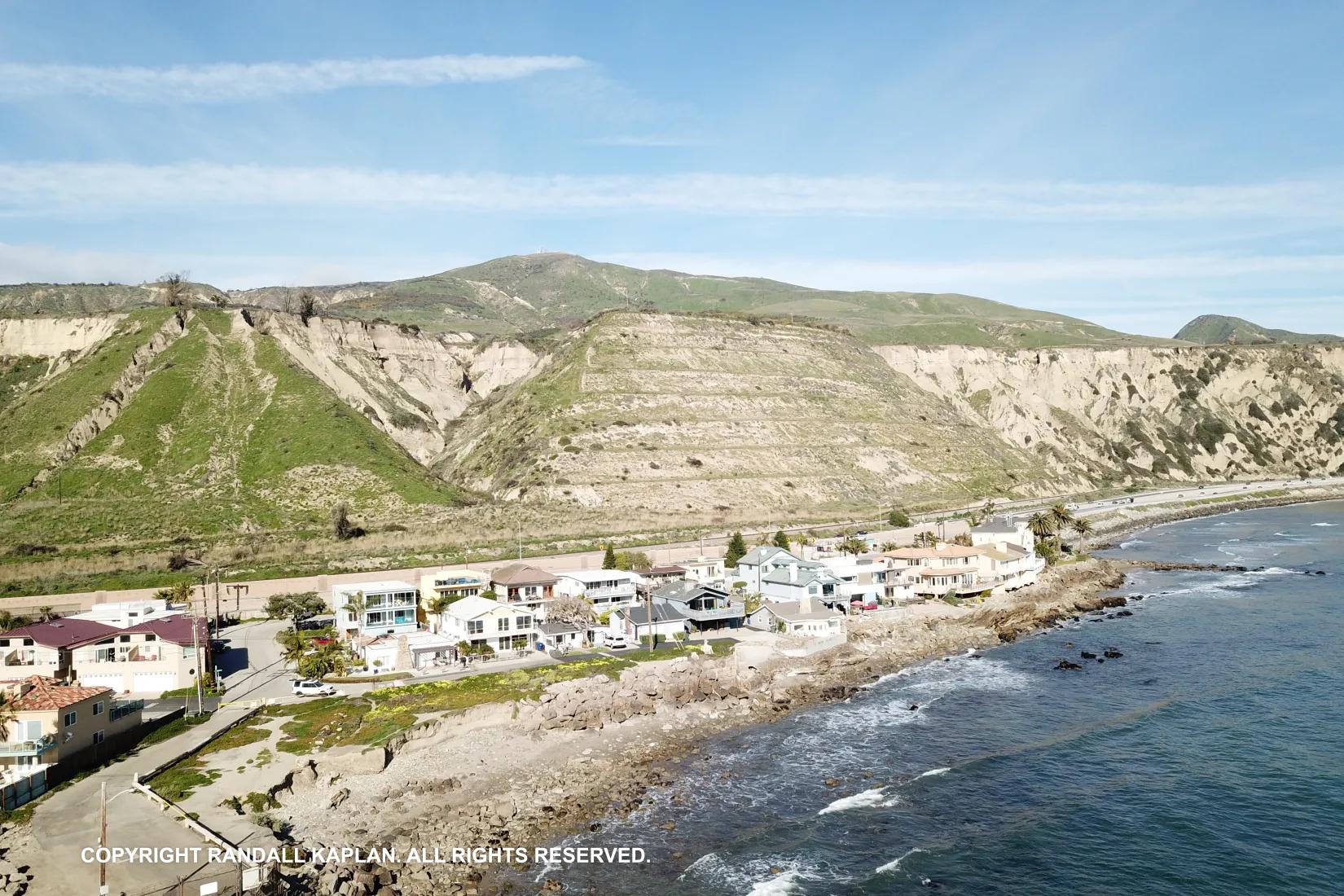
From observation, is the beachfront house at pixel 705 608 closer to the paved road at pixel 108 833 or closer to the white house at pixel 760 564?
the white house at pixel 760 564

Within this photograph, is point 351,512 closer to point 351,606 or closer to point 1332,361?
point 351,606

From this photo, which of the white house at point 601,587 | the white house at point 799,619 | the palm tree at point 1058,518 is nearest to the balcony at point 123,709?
the white house at point 601,587

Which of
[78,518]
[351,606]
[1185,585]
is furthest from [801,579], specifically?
[78,518]

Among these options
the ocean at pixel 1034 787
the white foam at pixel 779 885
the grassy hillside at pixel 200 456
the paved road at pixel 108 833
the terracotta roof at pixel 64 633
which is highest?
the grassy hillside at pixel 200 456

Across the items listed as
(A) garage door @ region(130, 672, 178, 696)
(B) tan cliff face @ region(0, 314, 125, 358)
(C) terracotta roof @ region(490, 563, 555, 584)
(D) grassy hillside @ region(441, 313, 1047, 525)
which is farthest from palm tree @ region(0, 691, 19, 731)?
(B) tan cliff face @ region(0, 314, 125, 358)

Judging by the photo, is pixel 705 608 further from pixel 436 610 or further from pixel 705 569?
pixel 436 610

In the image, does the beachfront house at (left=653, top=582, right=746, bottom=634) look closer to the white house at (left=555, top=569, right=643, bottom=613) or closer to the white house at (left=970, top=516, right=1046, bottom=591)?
the white house at (left=555, top=569, right=643, bottom=613)

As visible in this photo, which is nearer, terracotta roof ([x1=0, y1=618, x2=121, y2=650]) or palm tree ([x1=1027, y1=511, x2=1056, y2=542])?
terracotta roof ([x1=0, y1=618, x2=121, y2=650])
